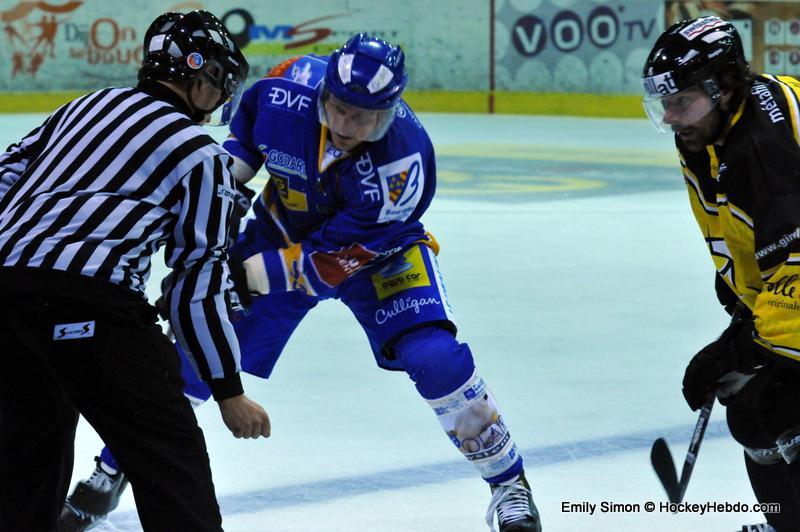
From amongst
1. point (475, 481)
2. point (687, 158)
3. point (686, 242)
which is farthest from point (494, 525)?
point (686, 242)

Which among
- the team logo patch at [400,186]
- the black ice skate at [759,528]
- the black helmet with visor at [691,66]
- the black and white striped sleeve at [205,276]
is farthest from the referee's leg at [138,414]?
the black ice skate at [759,528]

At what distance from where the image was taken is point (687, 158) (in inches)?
106

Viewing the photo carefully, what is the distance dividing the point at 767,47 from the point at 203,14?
11.7 meters

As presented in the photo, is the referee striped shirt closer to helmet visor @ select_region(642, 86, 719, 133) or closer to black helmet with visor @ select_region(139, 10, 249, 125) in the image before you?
black helmet with visor @ select_region(139, 10, 249, 125)

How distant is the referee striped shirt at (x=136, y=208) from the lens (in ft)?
7.03

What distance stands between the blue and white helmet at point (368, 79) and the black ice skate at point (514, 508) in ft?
2.83

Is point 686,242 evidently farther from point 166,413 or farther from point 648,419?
point 166,413

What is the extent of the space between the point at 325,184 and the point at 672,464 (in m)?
1.06

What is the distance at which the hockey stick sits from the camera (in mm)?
2965

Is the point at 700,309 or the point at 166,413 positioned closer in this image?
the point at 166,413

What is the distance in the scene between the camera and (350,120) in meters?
2.93

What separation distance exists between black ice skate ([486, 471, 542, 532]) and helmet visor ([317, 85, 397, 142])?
2.82 feet

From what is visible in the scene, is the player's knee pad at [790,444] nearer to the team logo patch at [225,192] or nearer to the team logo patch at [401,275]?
the team logo patch at [401,275]

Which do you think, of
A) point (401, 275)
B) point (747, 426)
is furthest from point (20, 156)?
point (747, 426)
